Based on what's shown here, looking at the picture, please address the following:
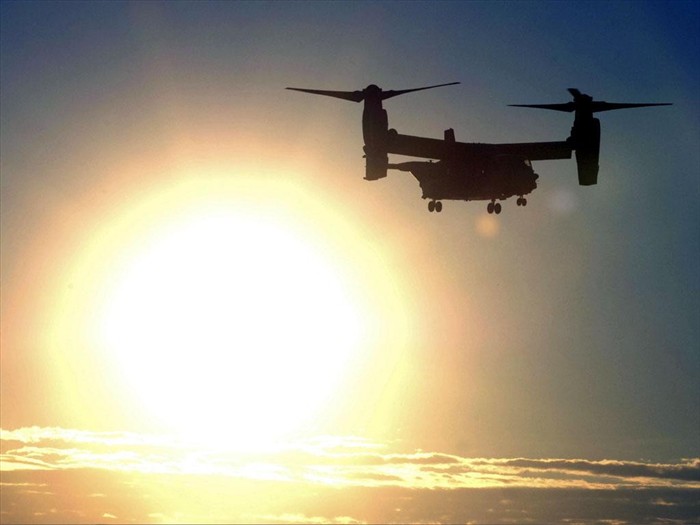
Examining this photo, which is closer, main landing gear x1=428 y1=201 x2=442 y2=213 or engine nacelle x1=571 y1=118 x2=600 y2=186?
engine nacelle x1=571 y1=118 x2=600 y2=186

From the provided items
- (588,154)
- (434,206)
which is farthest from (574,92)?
(434,206)

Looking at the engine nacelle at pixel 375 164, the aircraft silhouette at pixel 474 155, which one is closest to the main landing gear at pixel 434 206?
the aircraft silhouette at pixel 474 155

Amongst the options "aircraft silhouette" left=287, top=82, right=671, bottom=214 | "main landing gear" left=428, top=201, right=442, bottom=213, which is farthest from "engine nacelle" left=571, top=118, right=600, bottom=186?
"main landing gear" left=428, top=201, right=442, bottom=213

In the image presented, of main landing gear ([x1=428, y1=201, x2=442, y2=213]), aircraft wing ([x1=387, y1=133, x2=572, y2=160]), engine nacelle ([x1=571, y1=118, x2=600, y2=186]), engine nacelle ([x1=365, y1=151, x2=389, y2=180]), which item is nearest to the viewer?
engine nacelle ([x1=365, y1=151, x2=389, y2=180])

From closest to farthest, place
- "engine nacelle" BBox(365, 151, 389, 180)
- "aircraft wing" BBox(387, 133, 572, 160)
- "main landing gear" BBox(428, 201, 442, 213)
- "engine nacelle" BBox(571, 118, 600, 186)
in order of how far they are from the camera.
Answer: "engine nacelle" BBox(365, 151, 389, 180)
"engine nacelle" BBox(571, 118, 600, 186)
"aircraft wing" BBox(387, 133, 572, 160)
"main landing gear" BBox(428, 201, 442, 213)

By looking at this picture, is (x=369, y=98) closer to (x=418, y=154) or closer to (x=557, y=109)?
(x=418, y=154)

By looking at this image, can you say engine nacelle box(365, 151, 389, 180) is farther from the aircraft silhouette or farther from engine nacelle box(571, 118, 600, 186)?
engine nacelle box(571, 118, 600, 186)

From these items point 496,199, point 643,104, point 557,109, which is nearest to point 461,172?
point 496,199
